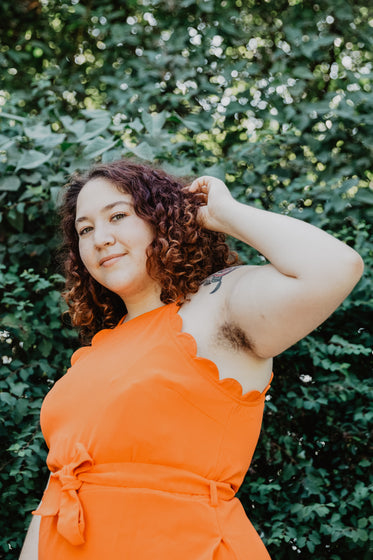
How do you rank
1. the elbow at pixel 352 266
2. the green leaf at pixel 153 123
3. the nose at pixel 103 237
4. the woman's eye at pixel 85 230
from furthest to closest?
the green leaf at pixel 153 123
the woman's eye at pixel 85 230
the nose at pixel 103 237
the elbow at pixel 352 266

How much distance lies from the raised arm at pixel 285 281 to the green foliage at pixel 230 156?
103 cm

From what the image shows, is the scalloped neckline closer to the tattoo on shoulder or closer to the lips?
the tattoo on shoulder

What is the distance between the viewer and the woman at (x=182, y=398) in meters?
1.22

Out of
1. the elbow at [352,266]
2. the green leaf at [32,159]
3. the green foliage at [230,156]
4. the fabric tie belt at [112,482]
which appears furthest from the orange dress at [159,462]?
the green leaf at [32,159]

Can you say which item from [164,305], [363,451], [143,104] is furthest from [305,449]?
[143,104]

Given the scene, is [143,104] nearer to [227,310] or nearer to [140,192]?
[140,192]

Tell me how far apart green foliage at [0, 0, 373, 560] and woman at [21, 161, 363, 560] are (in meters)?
0.75

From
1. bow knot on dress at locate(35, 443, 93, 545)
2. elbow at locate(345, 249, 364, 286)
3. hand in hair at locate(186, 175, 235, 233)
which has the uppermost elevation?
elbow at locate(345, 249, 364, 286)

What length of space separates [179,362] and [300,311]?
0.32 metres

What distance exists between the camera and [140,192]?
1632 mm

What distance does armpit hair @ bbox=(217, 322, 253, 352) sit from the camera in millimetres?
1311

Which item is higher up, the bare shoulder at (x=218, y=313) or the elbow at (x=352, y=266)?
the elbow at (x=352, y=266)

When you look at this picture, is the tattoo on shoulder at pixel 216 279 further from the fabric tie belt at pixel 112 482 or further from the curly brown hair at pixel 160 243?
the fabric tie belt at pixel 112 482

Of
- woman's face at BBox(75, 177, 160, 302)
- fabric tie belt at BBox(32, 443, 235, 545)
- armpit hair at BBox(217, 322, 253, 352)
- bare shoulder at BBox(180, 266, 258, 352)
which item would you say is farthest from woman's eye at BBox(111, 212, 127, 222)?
fabric tie belt at BBox(32, 443, 235, 545)
